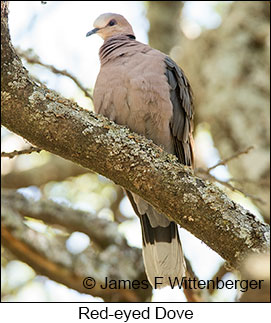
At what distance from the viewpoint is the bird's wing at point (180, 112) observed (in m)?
4.05

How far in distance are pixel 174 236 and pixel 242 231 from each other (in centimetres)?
136

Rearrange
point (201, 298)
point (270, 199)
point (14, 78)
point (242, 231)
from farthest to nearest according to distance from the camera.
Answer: point (270, 199)
point (201, 298)
point (242, 231)
point (14, 78)

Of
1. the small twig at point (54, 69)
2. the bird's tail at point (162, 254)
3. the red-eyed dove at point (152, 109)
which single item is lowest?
the bird's tail at point (162, 254)

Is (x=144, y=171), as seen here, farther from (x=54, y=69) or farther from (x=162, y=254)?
(x=54, y=69)

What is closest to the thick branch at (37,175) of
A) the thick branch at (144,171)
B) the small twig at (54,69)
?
the small twig at (54,69)

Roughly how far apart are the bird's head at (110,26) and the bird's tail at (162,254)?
1695 mm

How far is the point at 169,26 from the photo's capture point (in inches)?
271

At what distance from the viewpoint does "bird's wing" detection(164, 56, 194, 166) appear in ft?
13.3

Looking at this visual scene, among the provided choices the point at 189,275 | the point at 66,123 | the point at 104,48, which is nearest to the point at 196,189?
the point at 66,123

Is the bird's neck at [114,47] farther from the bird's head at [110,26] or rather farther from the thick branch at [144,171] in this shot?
the thick branch at [144,171]

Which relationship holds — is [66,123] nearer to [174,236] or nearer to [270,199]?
[174,236]

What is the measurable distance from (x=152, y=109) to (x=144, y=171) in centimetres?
114

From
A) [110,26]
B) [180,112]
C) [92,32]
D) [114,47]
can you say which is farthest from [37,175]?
[180,112]

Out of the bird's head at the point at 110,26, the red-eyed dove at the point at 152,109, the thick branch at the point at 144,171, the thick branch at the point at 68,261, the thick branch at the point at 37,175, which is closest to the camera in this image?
the thick branch at the point at 144,171
